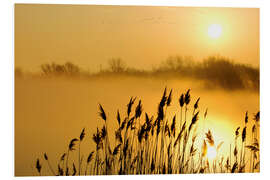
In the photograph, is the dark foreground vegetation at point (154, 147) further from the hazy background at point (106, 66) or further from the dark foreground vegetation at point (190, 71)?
the dark foreground vegetation at point (190, 71)

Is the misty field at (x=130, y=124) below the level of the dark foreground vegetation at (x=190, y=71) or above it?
below

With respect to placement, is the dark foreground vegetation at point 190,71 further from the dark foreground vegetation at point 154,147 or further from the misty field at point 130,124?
the dark foreground vegetation at point 154,147

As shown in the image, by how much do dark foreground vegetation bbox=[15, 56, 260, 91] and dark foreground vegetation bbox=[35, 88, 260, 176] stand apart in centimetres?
24

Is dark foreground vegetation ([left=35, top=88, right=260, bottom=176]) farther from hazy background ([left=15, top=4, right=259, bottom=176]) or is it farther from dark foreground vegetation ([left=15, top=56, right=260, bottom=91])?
dark foreground vegetation ([left=15, top=56, right=260, bottom=91])

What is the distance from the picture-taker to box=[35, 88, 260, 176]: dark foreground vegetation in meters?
4.82

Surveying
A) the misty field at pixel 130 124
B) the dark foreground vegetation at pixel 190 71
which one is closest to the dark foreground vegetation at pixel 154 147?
the misty field at pixel 130 124

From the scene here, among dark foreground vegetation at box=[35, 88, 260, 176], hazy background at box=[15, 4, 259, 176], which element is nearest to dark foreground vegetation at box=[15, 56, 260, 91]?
hazy background at box=[15, 4, 259, 176]

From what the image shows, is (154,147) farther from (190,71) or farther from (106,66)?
(106,66)

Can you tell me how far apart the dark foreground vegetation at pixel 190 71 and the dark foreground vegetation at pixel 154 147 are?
243 millimetres

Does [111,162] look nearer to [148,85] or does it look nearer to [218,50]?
[148,85]

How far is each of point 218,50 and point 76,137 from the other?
6.41 feet

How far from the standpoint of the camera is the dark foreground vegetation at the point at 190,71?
189 inches

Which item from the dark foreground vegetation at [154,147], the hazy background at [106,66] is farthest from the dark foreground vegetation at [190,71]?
the dark foreground vegetation at [154,147]

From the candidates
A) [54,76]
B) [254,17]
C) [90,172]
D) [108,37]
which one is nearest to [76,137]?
[90,172]
